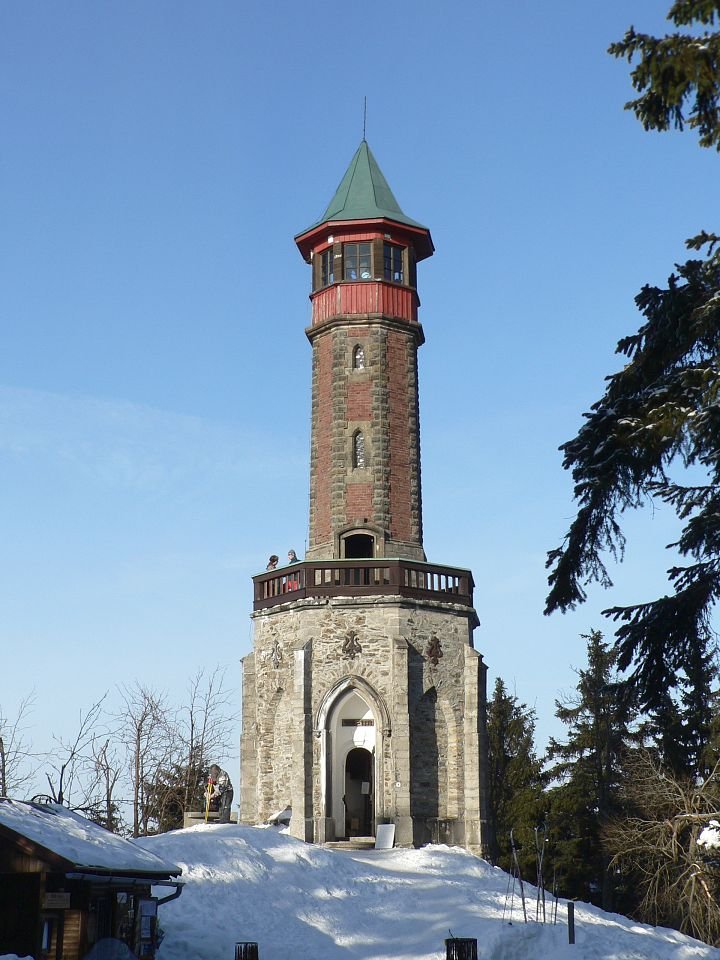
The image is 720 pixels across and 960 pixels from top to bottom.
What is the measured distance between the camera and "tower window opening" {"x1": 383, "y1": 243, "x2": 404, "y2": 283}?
3578cm

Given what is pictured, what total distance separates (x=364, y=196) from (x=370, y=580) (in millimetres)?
12013

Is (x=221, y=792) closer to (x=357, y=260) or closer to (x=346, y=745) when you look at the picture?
(x=346, y=745)

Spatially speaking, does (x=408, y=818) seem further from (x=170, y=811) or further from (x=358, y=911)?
(x=170, y=811)

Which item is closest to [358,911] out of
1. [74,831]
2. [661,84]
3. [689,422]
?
[74,831]

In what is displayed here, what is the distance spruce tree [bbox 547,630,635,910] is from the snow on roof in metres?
21.1

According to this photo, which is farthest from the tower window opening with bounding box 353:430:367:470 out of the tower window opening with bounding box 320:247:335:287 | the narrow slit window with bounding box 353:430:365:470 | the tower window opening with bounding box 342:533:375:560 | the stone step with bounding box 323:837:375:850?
the stone step with bounding box 323:837:375:850

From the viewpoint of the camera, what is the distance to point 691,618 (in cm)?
1767

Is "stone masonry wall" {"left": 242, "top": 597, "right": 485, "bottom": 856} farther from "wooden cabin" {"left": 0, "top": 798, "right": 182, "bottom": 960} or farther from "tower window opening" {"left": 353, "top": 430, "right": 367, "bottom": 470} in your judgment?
"wooden cabin" {"left": 0, "top": 798, "right": 182, "bottom": 960}

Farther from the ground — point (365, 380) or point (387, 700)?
point (365, 380)

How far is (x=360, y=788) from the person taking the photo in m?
33.0

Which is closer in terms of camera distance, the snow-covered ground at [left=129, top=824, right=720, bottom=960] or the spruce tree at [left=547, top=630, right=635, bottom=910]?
the snow-covered ground at [left=129, top=824, right=720, bottom=960]

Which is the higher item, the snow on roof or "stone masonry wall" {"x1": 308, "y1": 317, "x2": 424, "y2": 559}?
"stone masonry wall" {"x1": 308, "y1": 317, "x2": 424, "y2": 559}

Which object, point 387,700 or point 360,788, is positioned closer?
point 387,700

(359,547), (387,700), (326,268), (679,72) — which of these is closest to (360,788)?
(387,700)
